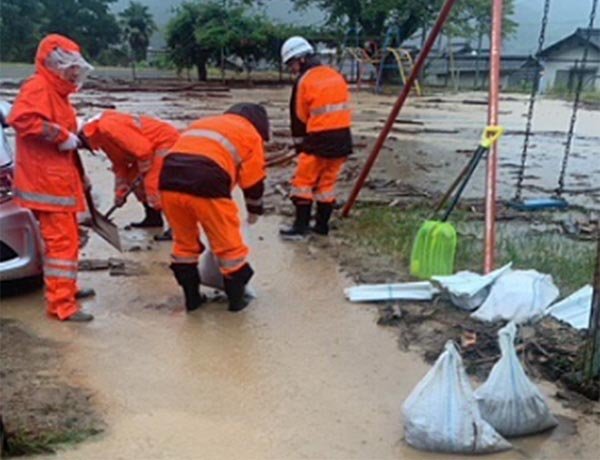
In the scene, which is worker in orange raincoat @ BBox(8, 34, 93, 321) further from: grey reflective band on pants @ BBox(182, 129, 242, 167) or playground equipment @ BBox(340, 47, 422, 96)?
playground equipment @ BBox(340, 47, 422, 96)

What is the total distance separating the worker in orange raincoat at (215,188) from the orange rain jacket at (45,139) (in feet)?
1.94

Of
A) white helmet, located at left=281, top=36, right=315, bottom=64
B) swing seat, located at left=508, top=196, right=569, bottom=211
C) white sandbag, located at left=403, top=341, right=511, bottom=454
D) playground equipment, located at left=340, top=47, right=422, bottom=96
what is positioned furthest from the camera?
playground equipment, located at left=340, top=47, right=422, bottom=96

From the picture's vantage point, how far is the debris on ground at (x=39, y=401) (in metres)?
3.11

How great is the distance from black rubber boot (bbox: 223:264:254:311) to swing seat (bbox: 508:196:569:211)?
13.3 ft

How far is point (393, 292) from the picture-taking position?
5.00 meters

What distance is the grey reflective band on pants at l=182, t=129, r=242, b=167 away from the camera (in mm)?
4502

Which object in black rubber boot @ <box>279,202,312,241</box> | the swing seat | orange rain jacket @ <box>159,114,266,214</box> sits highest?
orange rain jacket @ <box>159,114,266,214</box>

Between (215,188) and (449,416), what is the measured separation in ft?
6.48

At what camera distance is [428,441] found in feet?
10.2

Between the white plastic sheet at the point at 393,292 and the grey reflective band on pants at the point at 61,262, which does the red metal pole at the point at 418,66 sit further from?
the grey reflective band on pants at the point at 61,262

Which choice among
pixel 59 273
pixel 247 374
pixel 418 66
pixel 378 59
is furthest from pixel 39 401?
pixel 378 59

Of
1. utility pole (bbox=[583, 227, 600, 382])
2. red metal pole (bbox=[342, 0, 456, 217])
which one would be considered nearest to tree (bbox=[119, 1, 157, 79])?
red metal pole (bbox=[342, 0, 456, 217])

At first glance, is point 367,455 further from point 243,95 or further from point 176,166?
point 243,95

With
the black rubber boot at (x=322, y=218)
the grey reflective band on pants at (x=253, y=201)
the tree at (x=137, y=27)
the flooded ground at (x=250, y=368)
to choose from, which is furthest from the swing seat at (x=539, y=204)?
the tree at (x=137, y=27)
